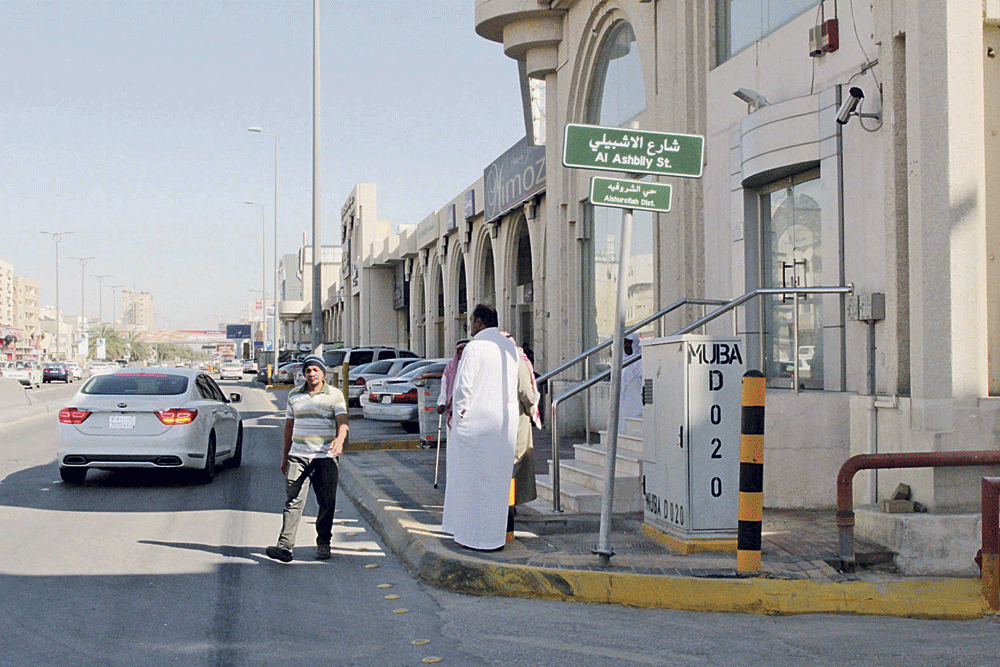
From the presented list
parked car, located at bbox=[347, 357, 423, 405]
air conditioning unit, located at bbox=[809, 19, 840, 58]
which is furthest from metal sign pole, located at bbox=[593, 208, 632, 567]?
parked car, located at bbox=[347, 357, 423, 405]

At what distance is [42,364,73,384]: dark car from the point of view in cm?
6337

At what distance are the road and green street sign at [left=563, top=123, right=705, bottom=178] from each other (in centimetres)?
295

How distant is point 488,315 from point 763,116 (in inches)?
164

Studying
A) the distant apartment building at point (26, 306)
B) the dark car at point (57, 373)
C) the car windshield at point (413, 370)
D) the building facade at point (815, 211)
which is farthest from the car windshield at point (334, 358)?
the distant apartment building at point (26, 306)

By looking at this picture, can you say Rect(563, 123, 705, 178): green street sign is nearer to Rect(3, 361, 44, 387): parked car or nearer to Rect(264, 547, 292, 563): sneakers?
Rect(264, 547, 292, 563): sneakers

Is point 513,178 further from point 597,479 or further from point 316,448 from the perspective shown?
point 316,448

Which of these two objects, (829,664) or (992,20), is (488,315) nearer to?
(829,664)

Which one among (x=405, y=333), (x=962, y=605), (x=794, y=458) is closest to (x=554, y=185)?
(x=794, y=458)

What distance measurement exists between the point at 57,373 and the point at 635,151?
63961 mm

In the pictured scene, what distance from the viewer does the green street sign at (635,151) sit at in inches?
260

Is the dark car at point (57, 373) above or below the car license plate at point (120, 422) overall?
below

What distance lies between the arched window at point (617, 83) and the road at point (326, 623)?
30.6 ft

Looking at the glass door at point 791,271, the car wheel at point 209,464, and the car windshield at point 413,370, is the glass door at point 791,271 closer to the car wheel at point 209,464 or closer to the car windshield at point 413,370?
the car wheel at point 209,464

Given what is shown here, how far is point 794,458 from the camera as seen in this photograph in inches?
344
